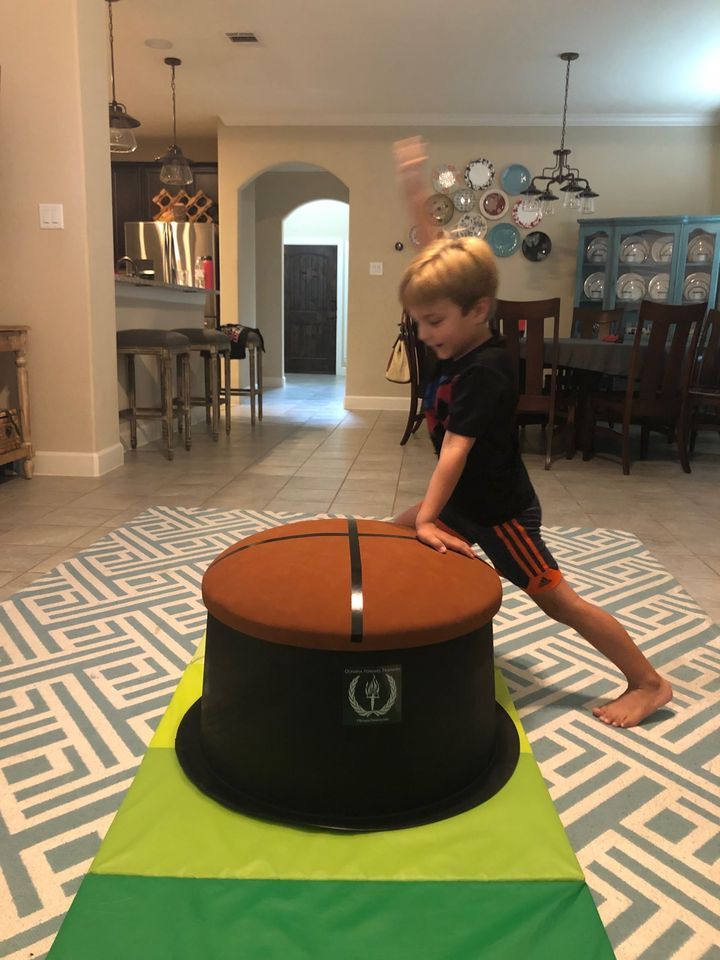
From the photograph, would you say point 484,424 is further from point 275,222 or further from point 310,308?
point 310,308

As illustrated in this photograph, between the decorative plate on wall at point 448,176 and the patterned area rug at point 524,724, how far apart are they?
201 inches

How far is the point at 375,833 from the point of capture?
41.8 inches

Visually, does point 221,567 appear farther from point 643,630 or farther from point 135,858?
point 643,630

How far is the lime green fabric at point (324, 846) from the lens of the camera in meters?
0.99

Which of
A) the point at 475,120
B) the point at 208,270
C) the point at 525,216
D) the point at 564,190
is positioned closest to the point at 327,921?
the point at 564,190

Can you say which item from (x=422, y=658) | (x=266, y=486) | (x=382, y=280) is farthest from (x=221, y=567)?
(x=382, y=280)

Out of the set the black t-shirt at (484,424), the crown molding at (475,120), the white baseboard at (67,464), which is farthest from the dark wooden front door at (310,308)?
the black t-shirt at (484,424)

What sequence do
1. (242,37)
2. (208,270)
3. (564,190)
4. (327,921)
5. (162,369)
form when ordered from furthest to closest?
(208,270) < (564,190) < (242,37) < (162,369) < (327,921)

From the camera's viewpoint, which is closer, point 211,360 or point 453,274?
point 453,274

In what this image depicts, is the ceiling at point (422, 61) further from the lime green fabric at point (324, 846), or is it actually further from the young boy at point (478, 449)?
the lime green fabric at point (324, 846)

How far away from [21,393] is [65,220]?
859 millimetres

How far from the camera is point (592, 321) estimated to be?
5949 millimetres

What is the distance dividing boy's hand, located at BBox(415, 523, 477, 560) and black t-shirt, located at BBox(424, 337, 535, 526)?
0.35ft

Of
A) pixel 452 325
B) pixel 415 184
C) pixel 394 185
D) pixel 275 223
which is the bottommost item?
pixel 452 325
